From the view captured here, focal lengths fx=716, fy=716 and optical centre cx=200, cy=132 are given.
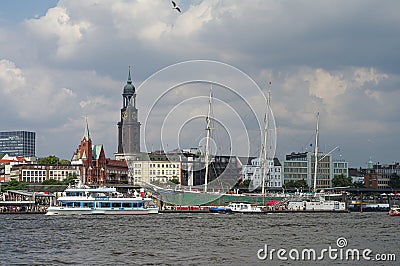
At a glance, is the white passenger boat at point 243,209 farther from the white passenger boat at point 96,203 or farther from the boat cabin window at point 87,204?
the boat cabin window at point 87,204

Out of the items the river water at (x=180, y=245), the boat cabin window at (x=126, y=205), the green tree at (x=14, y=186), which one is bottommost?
the river water at (x=180, y=245)

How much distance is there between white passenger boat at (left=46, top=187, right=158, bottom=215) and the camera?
11475 centimetres

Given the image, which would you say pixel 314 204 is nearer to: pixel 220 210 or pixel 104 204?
pixel 220 210

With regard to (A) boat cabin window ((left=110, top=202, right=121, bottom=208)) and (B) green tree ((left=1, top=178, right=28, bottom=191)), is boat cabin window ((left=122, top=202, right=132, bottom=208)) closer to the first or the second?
(A) boat cabin window ((left=110, top=202, right=121, bottom=208))

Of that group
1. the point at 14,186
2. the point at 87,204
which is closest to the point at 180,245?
the point at 87,204

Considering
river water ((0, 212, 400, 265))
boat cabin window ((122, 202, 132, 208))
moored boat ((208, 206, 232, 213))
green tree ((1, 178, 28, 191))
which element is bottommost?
moored boat ((208, 206, 232, 213))

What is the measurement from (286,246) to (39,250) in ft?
61.8

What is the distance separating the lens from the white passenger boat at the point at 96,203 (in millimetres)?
114750

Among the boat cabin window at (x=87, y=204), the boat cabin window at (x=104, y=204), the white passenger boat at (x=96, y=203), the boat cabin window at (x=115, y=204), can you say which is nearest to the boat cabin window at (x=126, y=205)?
the white passenger boat at (x=96, y=203)

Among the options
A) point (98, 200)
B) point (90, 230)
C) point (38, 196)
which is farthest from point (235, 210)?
point (90, 230)

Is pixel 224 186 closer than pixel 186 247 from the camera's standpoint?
No

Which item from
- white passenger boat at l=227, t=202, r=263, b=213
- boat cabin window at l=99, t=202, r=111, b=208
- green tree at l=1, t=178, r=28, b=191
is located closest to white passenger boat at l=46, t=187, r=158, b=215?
boat cabin window at l=99, t=202, r=111, b=208

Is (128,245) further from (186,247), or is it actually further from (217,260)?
(217,260)

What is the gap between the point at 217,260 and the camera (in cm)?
4653
